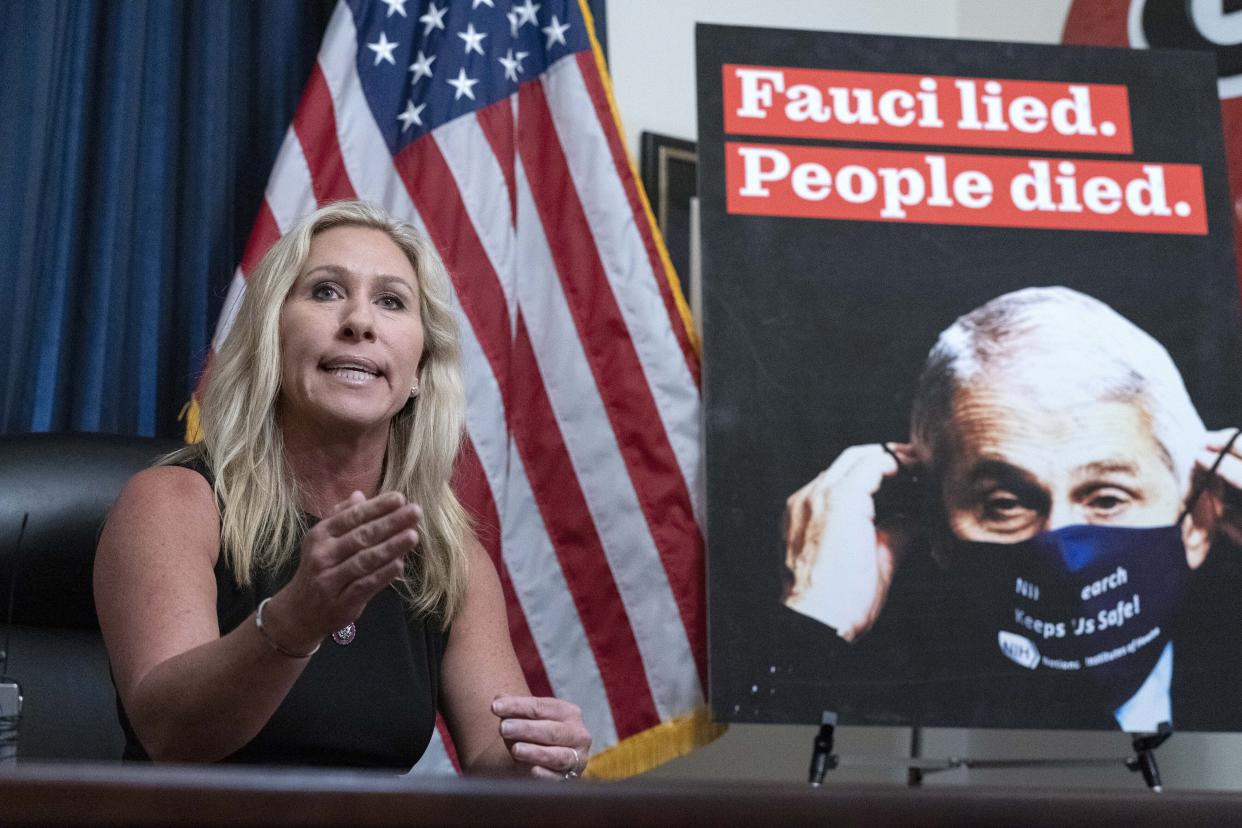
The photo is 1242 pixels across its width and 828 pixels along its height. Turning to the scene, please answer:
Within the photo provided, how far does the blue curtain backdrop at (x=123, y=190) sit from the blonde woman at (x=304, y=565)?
86cm

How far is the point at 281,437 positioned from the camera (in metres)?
1.68

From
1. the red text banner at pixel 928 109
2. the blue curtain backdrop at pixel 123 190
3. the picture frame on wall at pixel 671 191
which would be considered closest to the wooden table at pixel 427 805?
the blue curtain backdrop at pixel 123 190

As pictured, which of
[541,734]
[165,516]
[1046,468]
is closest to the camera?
[541,734]

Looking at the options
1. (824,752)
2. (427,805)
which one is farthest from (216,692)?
(824,752)

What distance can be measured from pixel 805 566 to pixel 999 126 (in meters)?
0.99

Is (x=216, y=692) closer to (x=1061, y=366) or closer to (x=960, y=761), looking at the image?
(x=960, y=761)

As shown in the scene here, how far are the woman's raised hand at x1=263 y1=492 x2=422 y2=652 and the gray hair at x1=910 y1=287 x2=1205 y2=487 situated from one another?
1.63 metres

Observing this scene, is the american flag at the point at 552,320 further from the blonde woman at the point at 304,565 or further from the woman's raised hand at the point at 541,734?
the woman's raised hand at the point at 541,734

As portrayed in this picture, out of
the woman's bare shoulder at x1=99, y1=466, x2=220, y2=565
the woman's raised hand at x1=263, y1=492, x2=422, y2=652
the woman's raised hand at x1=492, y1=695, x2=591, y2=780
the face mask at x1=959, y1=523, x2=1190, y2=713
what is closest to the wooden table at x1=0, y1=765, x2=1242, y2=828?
the woman's raised hand at x1=263, y1=492, x2=422, y2=652

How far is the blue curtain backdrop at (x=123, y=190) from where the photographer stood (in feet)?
7.97

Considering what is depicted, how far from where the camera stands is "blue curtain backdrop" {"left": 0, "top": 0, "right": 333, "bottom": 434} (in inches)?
95.7

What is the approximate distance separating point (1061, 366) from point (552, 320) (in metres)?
1.00

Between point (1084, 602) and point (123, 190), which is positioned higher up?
point (123, 190)

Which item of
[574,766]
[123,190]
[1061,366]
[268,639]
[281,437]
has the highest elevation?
[123,190]
